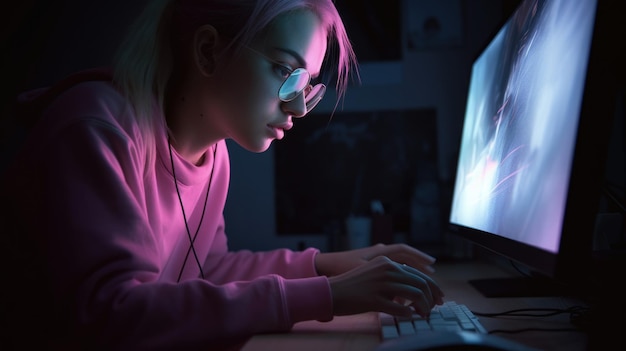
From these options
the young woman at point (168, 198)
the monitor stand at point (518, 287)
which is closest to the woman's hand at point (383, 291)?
the young woman at point (168, 198)

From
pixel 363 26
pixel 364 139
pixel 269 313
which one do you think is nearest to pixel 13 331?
pixel 269 313

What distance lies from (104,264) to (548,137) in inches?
21.1

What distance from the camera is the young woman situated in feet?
1.87

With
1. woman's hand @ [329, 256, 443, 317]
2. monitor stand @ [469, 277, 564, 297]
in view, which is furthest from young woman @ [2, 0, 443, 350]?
monitor stand @ [469, 277, 564, 297]

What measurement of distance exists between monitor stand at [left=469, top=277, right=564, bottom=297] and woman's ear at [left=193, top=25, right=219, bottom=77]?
0.64 m

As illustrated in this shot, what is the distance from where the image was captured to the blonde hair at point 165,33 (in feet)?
2.56

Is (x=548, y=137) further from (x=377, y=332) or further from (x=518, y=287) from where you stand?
(x=518, y=287)

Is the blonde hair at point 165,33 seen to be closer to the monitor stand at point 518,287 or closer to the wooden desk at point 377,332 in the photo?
the wooden desk at point 377,332

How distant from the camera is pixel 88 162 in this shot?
0.61 m

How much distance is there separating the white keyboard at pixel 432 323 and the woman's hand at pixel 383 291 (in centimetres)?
1

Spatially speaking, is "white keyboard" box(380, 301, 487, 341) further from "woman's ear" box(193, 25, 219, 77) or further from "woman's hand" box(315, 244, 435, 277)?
"woman's ear" box(193, 25, 219, 77)

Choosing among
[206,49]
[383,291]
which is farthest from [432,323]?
[206,49]

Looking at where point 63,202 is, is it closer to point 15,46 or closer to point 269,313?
point 269,313

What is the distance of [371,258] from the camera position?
34.8 inches
